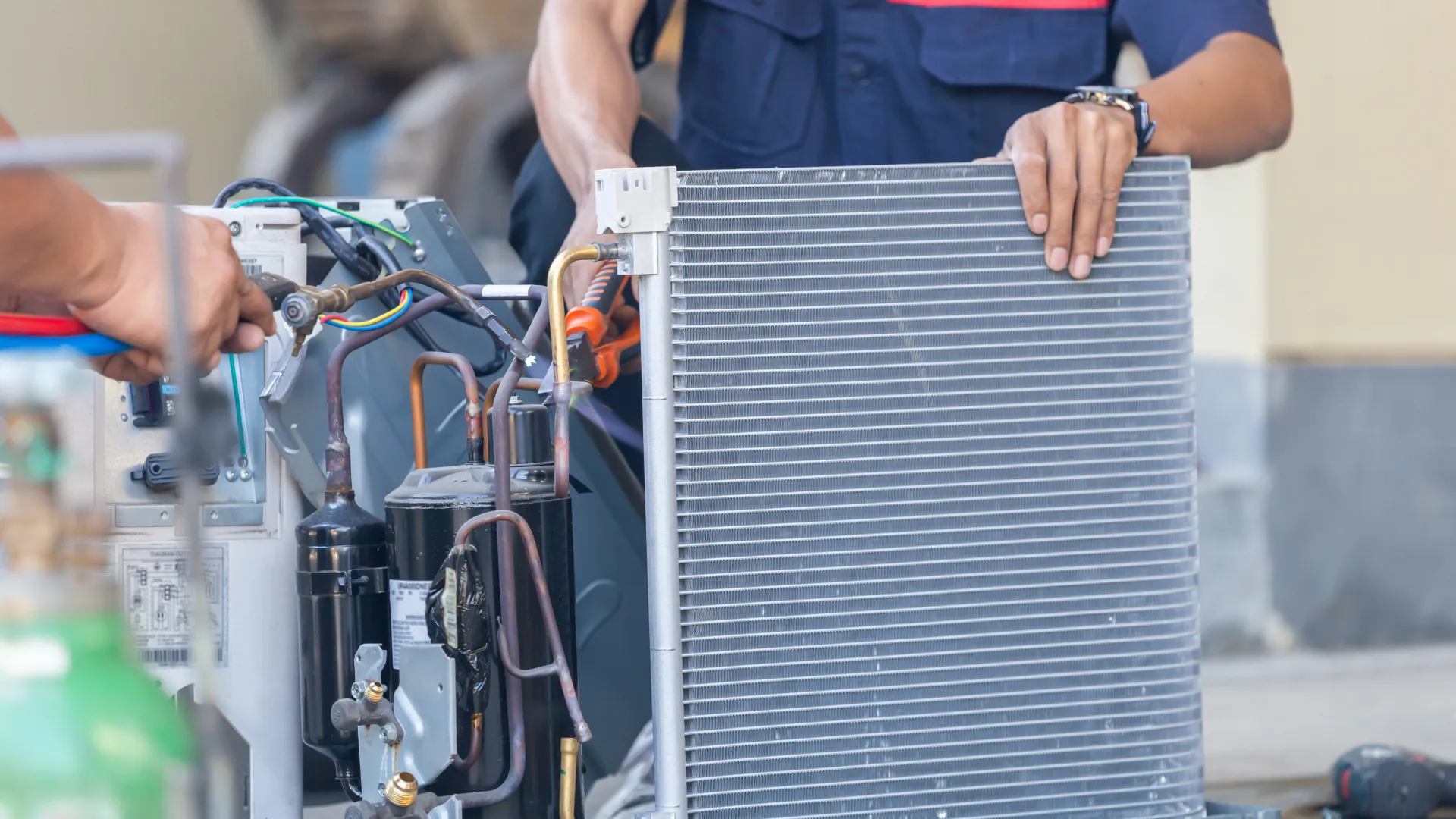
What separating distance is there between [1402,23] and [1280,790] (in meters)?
2.95

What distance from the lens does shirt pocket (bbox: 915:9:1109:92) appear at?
2.15 m

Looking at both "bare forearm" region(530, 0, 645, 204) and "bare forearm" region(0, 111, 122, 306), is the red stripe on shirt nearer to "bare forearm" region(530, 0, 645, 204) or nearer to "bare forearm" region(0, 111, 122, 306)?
"bare forearm" region(530, 0, 645, 204)

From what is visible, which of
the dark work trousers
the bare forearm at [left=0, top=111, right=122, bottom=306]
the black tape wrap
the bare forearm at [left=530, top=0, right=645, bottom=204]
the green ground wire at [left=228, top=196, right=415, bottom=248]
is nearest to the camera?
the bare forearm at [left=0, top=111, right=122, bottom=306]

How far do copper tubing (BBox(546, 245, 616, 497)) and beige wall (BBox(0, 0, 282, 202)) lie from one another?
3.78 metres

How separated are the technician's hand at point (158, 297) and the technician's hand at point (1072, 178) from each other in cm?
79

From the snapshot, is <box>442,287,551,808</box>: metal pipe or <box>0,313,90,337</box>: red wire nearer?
<box>0,313,90,337</box>: red wire

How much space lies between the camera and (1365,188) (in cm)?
444

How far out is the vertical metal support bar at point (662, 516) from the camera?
1.32 metres

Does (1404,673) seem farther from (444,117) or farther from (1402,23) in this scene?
(444,117)

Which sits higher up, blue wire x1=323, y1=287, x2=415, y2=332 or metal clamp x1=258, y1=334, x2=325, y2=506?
blue wire x1=323, y1=287, x2=415, y2=332

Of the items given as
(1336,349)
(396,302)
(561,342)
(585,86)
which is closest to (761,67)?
(585,86)

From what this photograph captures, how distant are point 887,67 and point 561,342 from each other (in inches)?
43.9

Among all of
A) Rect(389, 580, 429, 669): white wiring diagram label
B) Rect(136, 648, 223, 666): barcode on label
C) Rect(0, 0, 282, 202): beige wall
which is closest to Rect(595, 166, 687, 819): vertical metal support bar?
Rect(389, 580, 429, 669): white wiring diagram label

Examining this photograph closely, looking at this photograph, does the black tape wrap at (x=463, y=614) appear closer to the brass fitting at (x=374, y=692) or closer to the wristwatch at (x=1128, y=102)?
the brass fitting at (x=374, y=692)
